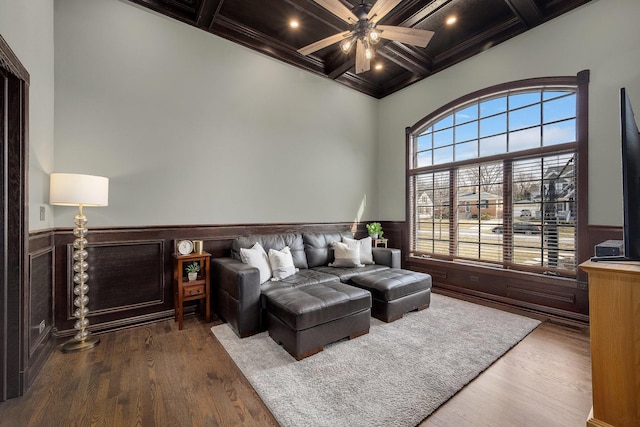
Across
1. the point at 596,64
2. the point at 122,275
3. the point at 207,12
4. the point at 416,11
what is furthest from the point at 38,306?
the point at 596,64

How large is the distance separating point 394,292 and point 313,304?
1180 millimetres

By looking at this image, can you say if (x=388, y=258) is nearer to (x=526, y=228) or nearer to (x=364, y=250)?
(x=364, y=250)

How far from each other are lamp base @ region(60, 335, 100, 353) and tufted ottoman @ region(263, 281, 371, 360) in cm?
169

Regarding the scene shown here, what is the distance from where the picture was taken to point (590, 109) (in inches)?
124

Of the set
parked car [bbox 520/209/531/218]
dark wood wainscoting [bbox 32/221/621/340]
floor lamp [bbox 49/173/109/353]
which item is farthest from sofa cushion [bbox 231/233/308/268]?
parked car [bbox 520/209/531/218]

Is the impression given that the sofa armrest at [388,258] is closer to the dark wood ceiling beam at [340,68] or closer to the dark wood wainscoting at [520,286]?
the dark wood wainscoting at [520,286]

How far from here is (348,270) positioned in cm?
377

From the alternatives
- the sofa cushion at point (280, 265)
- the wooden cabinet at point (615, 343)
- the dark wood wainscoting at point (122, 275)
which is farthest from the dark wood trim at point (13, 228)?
the wooden cabinet at point (615, 343)

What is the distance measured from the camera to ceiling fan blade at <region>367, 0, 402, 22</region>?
2.42 meters

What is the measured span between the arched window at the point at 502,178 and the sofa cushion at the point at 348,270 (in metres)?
1.43

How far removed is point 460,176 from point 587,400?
10.6 ft

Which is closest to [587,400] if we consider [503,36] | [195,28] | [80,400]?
[80,400]

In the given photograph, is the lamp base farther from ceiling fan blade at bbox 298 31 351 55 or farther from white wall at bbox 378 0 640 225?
white wall at bbox 378 0 640 225

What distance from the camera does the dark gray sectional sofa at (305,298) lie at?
96.3 inches
